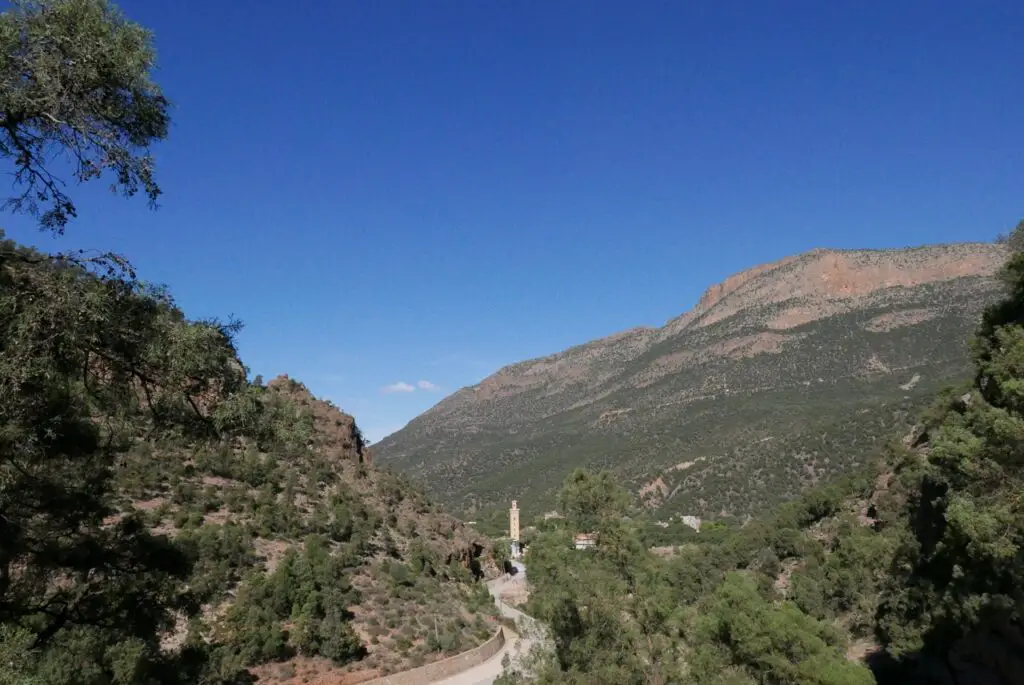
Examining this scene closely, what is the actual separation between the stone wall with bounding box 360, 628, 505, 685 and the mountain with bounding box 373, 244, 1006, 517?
3477 centimetres

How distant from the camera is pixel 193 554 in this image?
9.85m

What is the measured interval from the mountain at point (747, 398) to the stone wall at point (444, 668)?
3477cm

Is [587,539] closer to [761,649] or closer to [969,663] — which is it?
[761,649]

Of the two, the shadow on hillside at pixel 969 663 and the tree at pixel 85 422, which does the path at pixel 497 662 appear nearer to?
the tree at pixel 85 422

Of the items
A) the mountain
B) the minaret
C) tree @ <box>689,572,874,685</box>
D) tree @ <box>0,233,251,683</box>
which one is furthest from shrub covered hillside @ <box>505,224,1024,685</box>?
the minaret

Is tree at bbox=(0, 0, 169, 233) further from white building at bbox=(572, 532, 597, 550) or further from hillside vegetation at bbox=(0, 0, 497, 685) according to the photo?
white building at bbox=(572, 532, 597, 550)

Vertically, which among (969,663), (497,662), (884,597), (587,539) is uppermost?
(587,539)

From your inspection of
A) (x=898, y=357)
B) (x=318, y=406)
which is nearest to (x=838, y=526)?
(x=318, y=406)

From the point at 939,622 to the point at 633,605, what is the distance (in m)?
10.5

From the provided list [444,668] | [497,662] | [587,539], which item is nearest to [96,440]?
[587,539]

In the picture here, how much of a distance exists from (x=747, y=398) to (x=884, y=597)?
64.9 metres

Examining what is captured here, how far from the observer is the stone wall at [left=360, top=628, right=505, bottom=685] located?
72.1 feet

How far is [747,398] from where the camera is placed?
294 feet

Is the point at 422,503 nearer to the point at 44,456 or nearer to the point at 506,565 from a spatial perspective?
the point at 506,565
